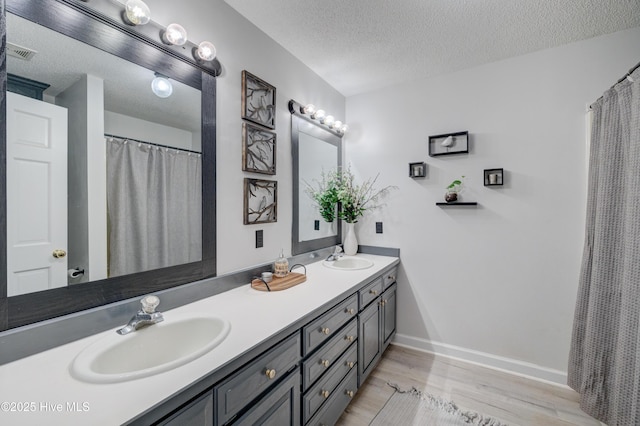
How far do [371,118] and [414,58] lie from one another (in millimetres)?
702

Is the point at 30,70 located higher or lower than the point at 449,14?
lower

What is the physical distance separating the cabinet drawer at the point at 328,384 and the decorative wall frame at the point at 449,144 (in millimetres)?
1756

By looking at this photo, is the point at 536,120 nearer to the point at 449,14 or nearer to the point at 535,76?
the point at 535,76

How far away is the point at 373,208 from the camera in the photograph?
280cm

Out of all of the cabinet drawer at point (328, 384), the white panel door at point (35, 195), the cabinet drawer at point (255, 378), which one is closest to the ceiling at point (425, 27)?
the white panel door at point (35, 195)

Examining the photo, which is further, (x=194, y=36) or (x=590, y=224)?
(x=590, y=224)

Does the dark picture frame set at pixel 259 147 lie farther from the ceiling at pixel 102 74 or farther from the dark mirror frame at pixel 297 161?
the ceiling at pixel 102 74

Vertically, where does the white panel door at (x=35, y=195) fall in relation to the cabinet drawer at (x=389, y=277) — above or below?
above

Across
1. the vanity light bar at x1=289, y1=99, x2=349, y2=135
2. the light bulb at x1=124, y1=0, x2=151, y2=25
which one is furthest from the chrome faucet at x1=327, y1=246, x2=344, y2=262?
the light bulb at x1=124, y1=0, x2=151, y2=25

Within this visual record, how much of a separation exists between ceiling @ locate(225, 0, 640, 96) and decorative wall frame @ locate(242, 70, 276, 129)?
0.38 m

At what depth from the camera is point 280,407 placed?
115cm

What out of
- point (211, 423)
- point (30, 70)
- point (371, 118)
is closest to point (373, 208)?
point (371, 118)

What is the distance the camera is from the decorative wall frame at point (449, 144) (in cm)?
234

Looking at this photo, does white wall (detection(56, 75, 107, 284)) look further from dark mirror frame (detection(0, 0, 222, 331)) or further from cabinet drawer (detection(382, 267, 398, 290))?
cabinet drawer (detection(382, 267, 398, 290))
